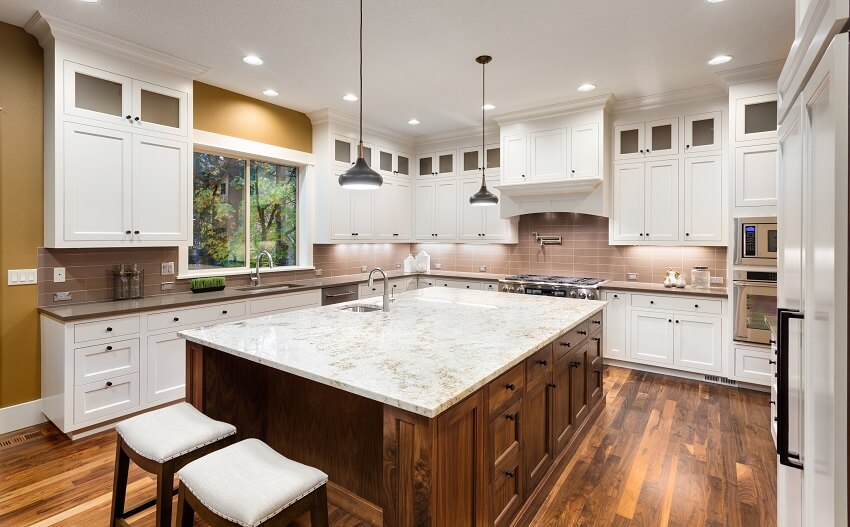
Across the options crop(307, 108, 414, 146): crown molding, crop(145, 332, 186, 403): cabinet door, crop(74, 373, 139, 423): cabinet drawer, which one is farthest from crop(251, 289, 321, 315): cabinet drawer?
crop(307, 108, 414, 146): crown molding

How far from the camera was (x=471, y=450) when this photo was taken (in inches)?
62.6

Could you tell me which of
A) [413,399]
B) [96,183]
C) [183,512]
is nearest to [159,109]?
[96,183]

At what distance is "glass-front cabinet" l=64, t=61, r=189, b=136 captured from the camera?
3.08 m

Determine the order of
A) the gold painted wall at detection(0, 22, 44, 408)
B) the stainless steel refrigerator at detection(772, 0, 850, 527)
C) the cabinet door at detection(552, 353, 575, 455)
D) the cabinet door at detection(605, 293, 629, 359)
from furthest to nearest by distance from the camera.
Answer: the cabinet door at detection(605, 293, 629, 359), the gold painted wall at detection(0, 22, 44, 408), the cabinet door at detection(552, 353, 575, 455), the stainless steel refrigerator at detection(772, 0, 850, 527)

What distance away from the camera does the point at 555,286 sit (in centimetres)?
477

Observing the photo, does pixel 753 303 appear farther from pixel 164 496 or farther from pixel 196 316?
pixel 196 316

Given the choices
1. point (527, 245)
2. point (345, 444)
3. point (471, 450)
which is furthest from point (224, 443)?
point (527, 245)

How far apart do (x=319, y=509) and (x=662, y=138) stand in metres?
4.75

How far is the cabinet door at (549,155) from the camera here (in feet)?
15.8

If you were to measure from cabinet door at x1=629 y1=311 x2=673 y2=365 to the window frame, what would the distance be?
3.73 metres

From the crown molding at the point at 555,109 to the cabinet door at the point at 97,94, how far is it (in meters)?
3.73

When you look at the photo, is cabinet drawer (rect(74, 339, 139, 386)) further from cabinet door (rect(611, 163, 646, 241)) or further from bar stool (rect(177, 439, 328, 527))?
cabinet door (rect(611, 163, 646, 241))

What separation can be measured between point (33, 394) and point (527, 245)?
5.16 meters

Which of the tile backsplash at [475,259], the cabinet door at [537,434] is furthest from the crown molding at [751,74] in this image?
the cabinet door at [537,434]
